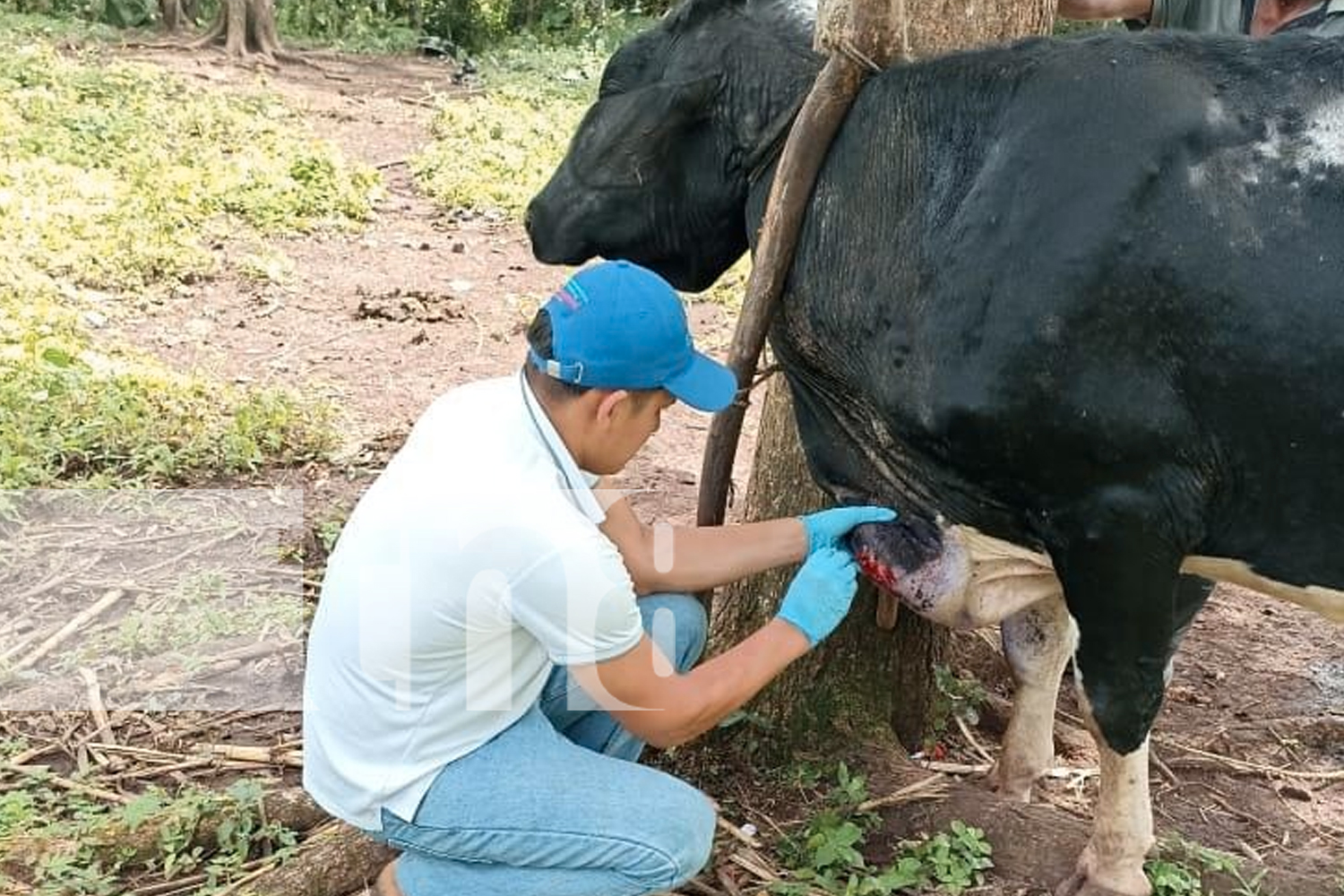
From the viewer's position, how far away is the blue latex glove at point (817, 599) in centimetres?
292

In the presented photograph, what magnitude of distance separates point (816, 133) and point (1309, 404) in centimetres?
111

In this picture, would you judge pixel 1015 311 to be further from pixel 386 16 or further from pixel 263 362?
pixel 386 16

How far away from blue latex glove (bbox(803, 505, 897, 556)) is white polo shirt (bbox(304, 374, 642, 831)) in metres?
0.53

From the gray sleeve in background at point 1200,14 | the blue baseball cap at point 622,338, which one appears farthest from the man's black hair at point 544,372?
the gray sleeve in background at point 1200,14

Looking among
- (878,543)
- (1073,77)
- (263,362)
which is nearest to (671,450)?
(263,362)

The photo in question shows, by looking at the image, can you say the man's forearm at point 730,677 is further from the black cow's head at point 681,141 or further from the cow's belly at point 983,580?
the black cow's head at point 681,141

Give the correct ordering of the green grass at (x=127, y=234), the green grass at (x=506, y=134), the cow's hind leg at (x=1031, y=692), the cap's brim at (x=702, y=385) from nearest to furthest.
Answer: the cap's brim at (x=702, y=385)
the cow's hind leg at (x=1031, y=692)
the green grass at (x=127, y=234)
the green grass at (x=506, y=134)

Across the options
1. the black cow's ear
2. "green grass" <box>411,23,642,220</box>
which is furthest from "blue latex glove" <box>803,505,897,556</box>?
"green grass" <box>411,23,642,220</box>

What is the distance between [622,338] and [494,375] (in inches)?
162

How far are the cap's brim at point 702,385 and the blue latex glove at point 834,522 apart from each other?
20.0 inches

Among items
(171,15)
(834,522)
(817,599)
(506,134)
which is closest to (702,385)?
(817,599)

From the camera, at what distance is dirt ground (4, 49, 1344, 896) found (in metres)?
3.93

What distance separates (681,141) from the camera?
3.54m

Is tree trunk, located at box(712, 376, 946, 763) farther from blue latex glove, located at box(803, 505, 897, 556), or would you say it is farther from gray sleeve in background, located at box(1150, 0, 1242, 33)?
gray sleeve in background, located at box(1150, 0, 1242, 33)
